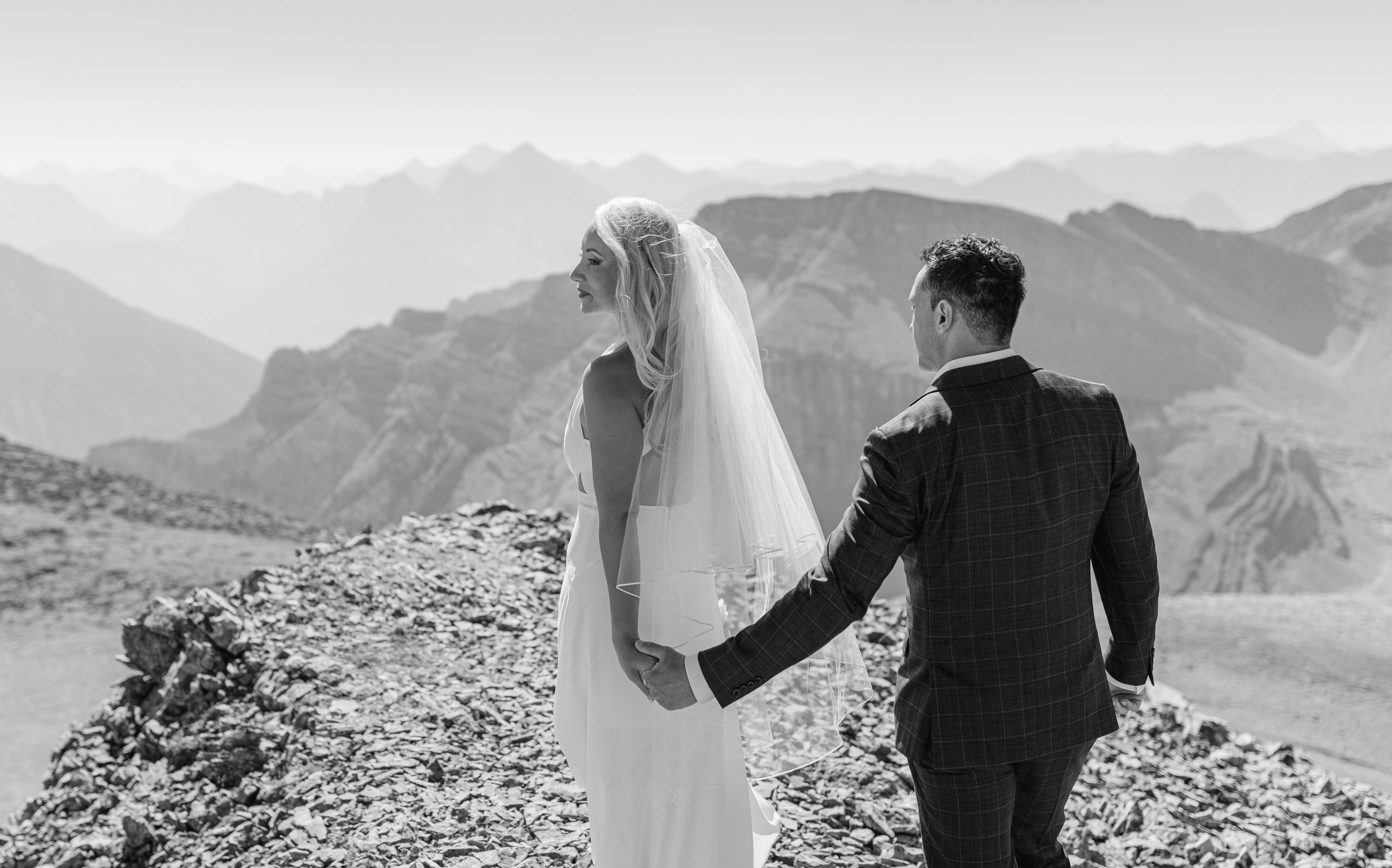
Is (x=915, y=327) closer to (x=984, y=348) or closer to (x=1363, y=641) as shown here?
(x=984, y=348)

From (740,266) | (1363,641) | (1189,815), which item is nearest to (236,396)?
(740,266)

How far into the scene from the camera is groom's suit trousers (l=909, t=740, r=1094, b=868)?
87.4 inches

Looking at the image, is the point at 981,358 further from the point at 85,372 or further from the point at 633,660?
the point at 85,372

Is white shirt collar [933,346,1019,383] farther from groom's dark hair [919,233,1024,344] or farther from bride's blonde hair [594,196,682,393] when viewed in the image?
bride's blonde hair [594,196,682,393]

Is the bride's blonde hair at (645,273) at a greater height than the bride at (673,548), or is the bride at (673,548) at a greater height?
the bride's blonde hair at (645,273)

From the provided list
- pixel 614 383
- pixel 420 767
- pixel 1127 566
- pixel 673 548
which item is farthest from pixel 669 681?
pixel 420 767

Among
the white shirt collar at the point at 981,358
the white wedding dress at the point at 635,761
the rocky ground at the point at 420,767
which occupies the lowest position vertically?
the rocky ground at the point at 420,767

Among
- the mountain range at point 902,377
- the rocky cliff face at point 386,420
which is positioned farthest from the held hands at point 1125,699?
the rocky cliff face at point 386,420

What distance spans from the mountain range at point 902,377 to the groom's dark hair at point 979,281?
64983 millimetres

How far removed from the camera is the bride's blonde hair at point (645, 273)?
2553 millimetres

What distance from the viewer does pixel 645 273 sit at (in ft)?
8.46

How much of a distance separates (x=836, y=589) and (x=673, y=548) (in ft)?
1.96

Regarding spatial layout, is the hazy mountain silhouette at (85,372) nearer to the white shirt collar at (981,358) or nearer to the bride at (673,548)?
the bride at (673,548)

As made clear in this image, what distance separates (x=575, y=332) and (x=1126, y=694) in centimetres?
10893
